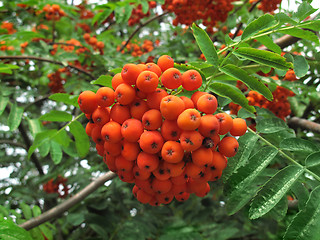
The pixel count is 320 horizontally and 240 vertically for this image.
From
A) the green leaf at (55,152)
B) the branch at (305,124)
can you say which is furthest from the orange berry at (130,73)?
the branch at (305,124)

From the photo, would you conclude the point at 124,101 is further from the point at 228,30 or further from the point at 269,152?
the point at 228,30

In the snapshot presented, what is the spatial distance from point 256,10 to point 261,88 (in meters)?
2.64

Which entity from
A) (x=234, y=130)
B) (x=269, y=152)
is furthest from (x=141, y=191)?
(x=269, y=152)

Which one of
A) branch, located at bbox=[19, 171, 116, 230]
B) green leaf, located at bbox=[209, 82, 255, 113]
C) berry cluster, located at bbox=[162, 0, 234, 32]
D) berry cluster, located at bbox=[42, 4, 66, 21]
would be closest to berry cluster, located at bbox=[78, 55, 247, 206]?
green leaf, located at bbox=[209, 82, 255, 113]

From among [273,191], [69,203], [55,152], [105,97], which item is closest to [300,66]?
[273,191]

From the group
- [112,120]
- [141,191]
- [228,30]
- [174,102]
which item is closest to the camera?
[174,102]

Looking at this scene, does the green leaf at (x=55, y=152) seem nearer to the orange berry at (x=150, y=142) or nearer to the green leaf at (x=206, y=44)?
the orange berry at (x=150, y=142)

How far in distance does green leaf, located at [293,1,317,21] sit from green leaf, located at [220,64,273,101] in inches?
16.2

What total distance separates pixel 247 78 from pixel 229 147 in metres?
0.35

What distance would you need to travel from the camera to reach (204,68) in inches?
62.2

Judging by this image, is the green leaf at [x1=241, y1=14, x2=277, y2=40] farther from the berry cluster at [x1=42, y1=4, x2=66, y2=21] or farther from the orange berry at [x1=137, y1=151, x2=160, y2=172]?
the berry cluster at [x1=42, y1=4, x2=66, y2=21]

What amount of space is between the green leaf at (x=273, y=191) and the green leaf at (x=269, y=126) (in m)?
0.29

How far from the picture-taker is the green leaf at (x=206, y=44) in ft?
4.39

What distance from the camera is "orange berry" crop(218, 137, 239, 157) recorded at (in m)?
1.22
